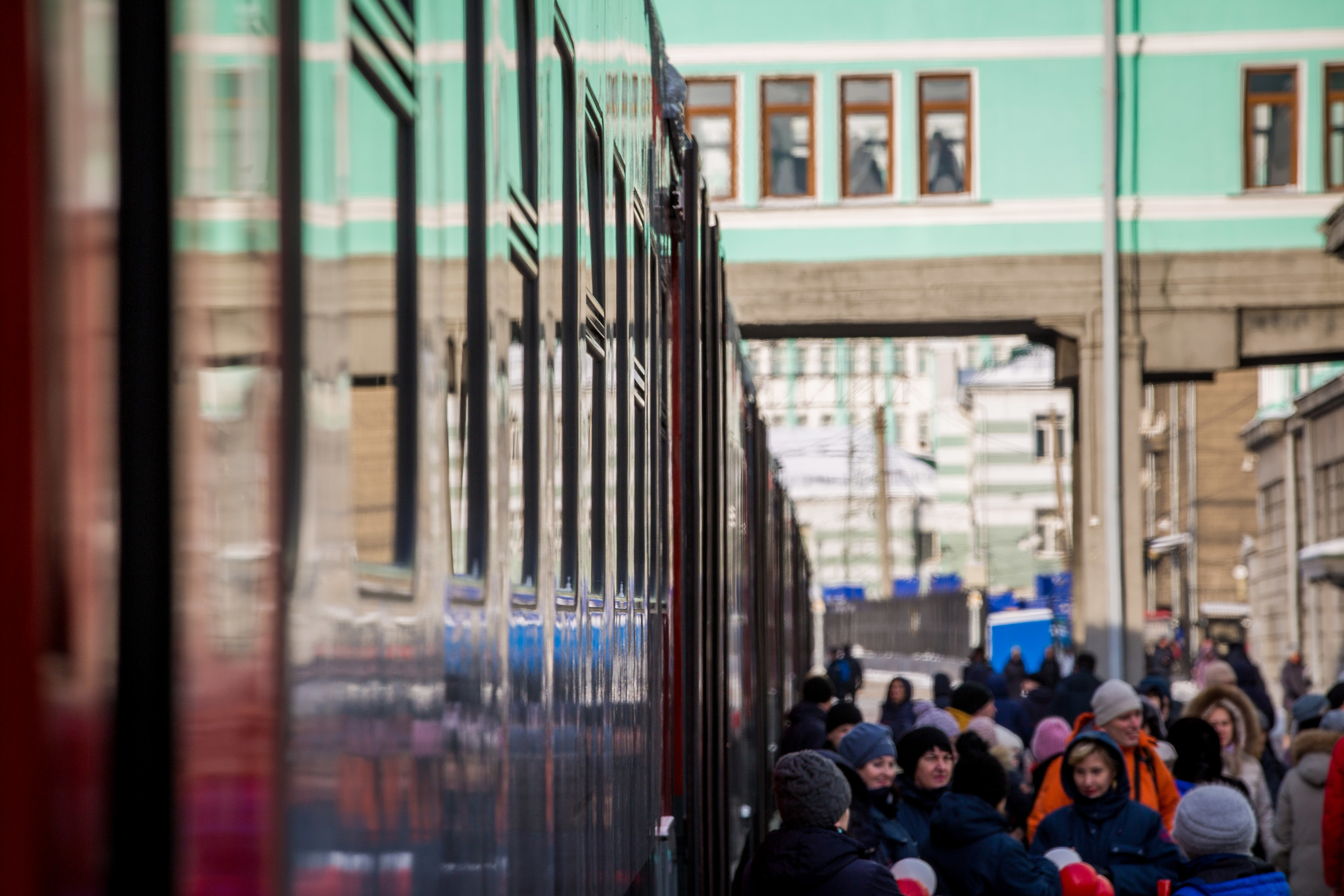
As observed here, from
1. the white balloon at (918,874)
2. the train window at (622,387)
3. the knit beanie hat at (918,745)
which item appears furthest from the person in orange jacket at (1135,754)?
the train window at (622,387)

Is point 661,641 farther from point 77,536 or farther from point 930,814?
point 77,536

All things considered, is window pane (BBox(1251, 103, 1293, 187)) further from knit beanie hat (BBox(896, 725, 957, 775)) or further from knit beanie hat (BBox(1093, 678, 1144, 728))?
knit beanie hat (BBox(896, 725, 957, 775))

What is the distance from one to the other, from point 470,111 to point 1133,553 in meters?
18.1

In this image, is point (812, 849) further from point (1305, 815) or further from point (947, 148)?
point (947, 148)

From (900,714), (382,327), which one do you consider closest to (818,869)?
(382,327)

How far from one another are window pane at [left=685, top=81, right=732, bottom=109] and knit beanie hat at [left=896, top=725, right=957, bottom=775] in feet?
48.7

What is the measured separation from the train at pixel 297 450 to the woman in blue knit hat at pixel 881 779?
10.1 feet

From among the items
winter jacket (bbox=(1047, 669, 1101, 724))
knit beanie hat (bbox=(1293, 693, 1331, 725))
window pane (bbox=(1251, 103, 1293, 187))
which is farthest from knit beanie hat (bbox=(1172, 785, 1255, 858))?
window pane (bbox=(1251, 103, 1293, 187))

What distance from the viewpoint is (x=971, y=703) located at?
926cm

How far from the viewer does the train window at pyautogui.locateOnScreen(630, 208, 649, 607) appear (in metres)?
3.70

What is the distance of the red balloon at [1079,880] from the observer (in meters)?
5.33

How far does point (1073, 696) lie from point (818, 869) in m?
6.70

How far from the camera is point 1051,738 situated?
793 centimetres

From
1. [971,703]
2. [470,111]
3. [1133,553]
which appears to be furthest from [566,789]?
[1133,553]
